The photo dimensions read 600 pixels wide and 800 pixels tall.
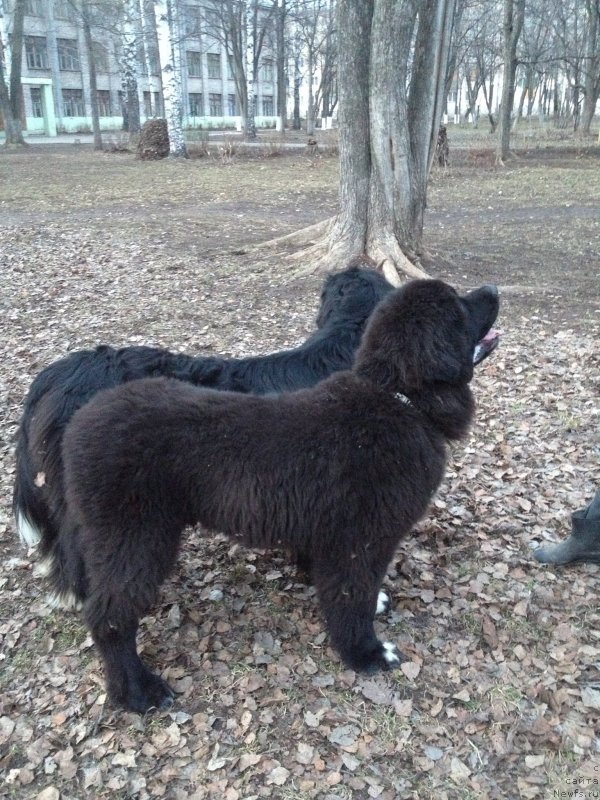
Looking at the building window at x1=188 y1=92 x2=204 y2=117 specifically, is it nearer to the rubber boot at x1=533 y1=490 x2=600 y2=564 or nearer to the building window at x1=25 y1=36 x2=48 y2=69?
the building window at x1=25 y1=36 x2=48 y2=69

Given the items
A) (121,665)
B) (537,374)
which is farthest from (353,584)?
(537,374)

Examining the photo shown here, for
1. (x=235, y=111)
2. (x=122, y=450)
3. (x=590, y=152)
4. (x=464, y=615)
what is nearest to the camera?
(x=122, y=450)

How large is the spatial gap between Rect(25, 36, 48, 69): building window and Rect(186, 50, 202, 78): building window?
15637 mm

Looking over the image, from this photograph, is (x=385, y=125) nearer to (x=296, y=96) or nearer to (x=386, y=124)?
(x=386, y=124)

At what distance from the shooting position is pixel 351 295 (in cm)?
470

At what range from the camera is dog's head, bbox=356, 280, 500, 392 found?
2.94 m

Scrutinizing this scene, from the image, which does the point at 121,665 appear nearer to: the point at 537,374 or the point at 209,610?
the point at 209,610

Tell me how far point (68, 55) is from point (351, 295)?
67.2 m

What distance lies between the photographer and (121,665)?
3104 millimetres

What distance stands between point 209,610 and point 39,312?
20.5 ft

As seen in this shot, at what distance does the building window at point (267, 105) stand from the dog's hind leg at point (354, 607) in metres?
84.3

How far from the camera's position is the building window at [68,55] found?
2335 inches

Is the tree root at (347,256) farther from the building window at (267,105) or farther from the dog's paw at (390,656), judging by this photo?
the building window at (267,105)

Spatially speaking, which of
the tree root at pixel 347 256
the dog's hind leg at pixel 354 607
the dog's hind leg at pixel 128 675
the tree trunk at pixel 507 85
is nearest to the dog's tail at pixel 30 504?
the dog's hind leg at pixel 128 675
